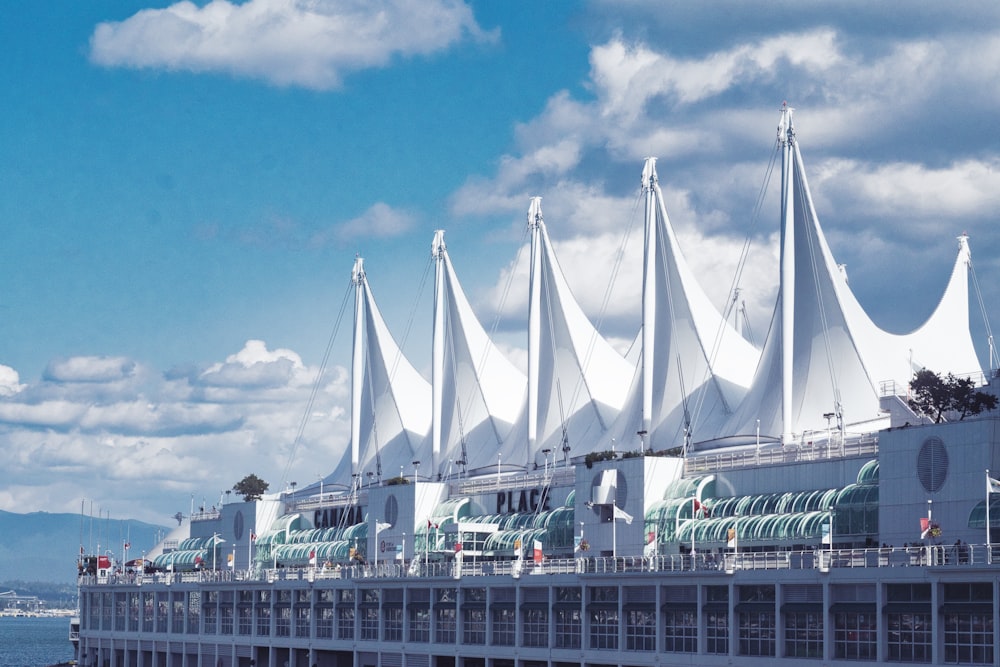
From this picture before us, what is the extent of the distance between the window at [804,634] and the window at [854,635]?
0.81 metres

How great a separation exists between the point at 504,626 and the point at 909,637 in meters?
24.7

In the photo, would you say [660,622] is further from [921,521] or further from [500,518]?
[500,518]

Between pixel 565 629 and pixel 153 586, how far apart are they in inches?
1734

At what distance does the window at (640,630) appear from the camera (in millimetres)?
64562

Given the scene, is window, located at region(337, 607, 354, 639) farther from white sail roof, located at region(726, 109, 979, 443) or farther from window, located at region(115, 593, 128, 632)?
window, located at region(115, 593, 128, 632)

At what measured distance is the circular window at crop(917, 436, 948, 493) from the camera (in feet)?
188

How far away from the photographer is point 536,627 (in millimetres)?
71062

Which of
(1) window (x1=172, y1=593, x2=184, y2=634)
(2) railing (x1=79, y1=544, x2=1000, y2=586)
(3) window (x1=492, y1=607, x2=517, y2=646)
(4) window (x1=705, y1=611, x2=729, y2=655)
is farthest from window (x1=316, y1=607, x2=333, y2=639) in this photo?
(4) window (x1=705, y1=611, x2=729, y2=655)

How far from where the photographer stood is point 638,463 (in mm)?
72875

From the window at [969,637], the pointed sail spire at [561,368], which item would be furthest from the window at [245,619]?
the window at [969,637]

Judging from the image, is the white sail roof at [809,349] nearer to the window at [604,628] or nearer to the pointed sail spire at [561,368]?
the window at [604,628]

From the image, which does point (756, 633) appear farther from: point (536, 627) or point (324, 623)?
point (324, 623)

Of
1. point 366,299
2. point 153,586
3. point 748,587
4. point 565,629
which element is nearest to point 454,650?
point 565,629

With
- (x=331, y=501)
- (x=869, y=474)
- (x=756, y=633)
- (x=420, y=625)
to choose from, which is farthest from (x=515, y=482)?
(x=756, y=633)
